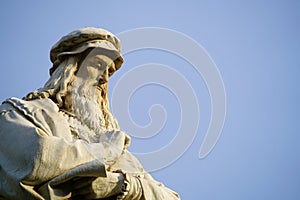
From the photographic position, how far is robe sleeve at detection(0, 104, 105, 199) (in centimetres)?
549

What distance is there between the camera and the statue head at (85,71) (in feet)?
22.8

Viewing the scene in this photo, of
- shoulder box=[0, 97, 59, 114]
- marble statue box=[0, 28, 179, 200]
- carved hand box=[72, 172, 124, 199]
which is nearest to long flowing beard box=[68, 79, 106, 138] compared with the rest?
marble statue box=[0, 28, 179, 200]

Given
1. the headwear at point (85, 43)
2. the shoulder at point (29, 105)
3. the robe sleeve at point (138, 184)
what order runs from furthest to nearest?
the headwear at point (85, 43), the shoulder at point (29, 105), the robe sleeve at point (138, 184)

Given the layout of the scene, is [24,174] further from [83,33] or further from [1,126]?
[83,33]

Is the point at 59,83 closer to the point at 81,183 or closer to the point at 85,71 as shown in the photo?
the point at 85,71

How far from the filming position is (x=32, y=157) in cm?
553

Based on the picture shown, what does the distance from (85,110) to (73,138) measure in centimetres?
58

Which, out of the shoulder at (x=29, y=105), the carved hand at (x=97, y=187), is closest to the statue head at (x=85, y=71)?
the shoulder at (x=29, y=105)

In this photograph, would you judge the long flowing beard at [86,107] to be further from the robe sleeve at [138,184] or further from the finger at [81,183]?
the finger at [81,183]

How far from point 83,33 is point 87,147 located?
1.83m

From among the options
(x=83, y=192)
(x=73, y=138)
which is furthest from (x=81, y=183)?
(x=73, y=138)

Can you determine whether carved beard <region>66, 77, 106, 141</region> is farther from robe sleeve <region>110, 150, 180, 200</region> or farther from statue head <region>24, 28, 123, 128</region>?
robe sleeve <region>110, 150, 180, 200</region>

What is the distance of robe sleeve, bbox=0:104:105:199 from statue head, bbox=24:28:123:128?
3.33ft

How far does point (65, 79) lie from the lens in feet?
23.0
